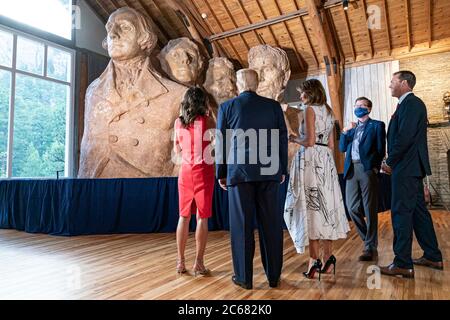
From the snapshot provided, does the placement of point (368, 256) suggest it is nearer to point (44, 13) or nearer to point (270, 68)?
point (270, 68)

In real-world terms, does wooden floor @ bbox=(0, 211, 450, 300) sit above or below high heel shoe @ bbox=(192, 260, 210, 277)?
below

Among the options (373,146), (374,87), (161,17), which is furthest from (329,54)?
(373,146)

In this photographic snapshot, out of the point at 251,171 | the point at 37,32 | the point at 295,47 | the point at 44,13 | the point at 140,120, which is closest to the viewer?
the point at 251,171

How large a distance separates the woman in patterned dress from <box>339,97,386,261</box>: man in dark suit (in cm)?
77

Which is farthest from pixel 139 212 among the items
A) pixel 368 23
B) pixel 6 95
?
pixel 368 23

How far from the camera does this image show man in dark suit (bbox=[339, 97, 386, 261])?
306cm

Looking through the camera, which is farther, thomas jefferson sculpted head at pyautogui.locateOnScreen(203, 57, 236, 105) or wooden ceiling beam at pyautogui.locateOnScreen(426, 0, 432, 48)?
thomas jefferson sculpted head at pyautogui.locateOnScreen(203, 57, 236, 105)

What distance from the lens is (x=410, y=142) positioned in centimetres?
238

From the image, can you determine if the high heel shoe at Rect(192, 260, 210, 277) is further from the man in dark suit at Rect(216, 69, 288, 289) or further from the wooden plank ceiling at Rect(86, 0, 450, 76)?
the wooden plank ceiling at Rect(86, 0, 450, 76)

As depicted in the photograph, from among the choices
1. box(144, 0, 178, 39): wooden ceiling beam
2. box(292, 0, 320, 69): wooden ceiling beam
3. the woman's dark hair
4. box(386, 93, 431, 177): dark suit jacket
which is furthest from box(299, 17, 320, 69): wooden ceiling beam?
the woman's dark hair

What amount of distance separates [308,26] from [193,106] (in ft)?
22.3

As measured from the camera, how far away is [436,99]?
811 centimetres

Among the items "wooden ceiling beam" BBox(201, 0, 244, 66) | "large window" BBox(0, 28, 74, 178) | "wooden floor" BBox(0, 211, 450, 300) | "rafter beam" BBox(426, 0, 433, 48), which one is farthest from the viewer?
"wooden ceiling beam" BBox(201, 0, 244, 66)
